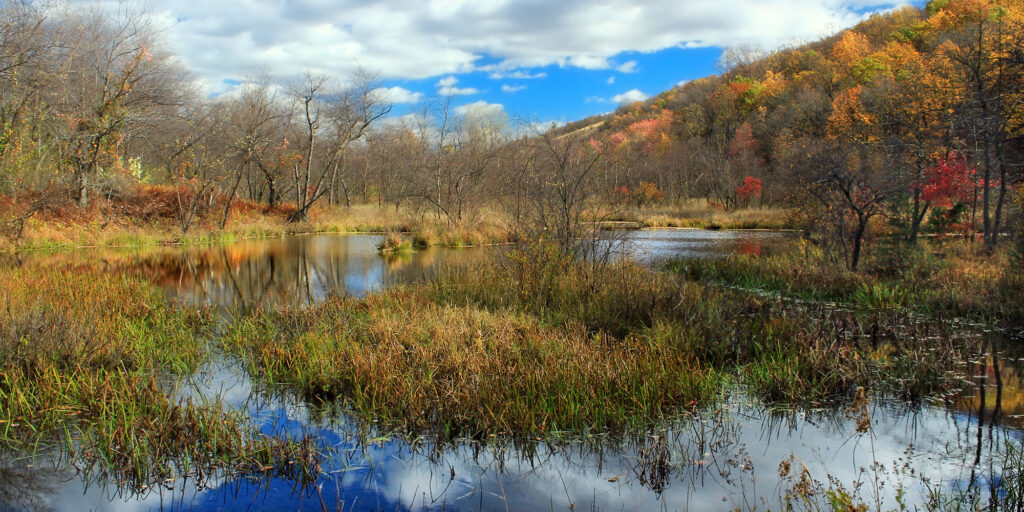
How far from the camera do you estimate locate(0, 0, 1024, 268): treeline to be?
1222 cm

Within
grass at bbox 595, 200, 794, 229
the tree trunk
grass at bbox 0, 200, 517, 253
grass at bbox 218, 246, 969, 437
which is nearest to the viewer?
grass at bbox 218, 246, 969, 437

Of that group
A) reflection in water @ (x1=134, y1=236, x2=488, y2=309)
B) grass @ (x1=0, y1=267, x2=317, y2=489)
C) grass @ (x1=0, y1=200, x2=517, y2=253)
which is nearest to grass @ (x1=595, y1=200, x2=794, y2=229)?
grass @ (x1=0, y1=200, x2=517, y2=253)

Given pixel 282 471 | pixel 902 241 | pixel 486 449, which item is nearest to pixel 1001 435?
pixel 486 449

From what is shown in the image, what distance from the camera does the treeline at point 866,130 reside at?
12156 millimetres

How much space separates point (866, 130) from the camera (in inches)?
1157

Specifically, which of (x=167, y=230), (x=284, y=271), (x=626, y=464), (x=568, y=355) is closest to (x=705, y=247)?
(x=284, y=271)

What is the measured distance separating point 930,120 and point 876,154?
23.6ft

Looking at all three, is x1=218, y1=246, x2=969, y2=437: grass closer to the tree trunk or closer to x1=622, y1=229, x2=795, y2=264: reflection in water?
x1=622, y1=229, x2=795, y2=264: reflection in water

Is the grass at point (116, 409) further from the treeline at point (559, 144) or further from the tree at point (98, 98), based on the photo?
the tree at point (98, 98)

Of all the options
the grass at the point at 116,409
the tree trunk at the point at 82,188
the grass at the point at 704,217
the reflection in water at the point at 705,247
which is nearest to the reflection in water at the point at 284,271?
the grass at the point at 116,409

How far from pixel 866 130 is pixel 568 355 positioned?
29.6m

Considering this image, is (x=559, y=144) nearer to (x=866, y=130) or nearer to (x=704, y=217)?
(x=866, y=130)

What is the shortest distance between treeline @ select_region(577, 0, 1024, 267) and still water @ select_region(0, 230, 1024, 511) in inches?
251

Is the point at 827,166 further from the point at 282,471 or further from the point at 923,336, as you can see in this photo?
the point at 282,471
